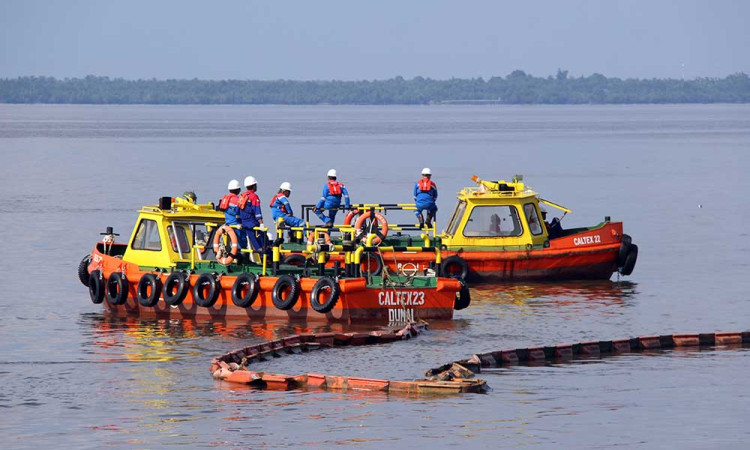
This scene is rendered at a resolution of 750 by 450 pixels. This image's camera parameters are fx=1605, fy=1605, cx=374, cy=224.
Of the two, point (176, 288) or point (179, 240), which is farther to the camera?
point (179, 240)

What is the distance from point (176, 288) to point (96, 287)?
7.18 feet

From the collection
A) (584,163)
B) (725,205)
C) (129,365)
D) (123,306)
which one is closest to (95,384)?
(129,365)

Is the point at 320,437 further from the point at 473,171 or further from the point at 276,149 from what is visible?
the point at 276,149

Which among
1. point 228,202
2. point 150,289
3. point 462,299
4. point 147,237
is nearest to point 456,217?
point 462,299

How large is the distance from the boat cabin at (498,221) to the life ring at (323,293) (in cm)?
787

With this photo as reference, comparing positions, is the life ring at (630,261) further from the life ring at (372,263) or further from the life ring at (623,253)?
the life ring at (372,263)

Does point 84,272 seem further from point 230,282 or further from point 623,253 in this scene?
point 623,253

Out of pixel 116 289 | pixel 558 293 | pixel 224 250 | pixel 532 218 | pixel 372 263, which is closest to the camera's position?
pixel 224 250

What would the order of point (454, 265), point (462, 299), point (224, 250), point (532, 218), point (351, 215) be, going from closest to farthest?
point (462, 299), point (224, 250), point (454, 265), point (351, 215), point (532, 218)

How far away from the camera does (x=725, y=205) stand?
62.4m

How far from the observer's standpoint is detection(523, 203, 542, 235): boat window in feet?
116

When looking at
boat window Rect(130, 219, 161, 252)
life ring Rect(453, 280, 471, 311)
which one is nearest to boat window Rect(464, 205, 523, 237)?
life ring Rect(453, 280, 471, 311)

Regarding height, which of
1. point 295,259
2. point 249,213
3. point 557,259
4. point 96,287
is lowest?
point 96,287

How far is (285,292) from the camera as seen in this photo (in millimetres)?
28125
